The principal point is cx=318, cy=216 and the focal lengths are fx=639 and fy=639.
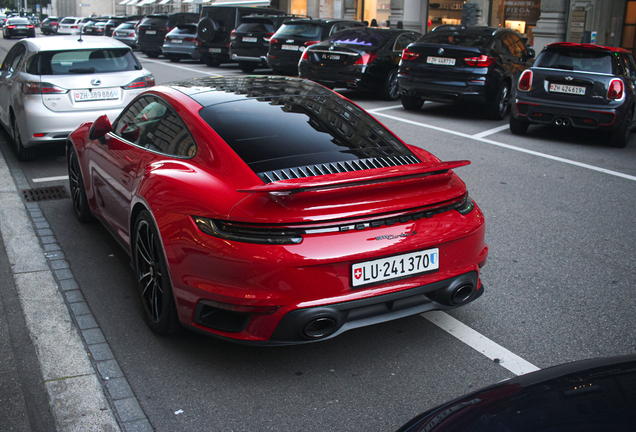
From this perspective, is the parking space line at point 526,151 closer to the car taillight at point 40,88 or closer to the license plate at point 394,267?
the license plate at point 394,267

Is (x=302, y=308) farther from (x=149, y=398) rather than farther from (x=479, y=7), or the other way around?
(x=479, y=7)

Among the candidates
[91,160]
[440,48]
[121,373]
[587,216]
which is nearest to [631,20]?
[440,48]

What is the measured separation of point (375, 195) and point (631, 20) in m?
21.7

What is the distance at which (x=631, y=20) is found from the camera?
21.2 meters

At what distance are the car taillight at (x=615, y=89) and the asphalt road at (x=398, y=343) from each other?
3.50 metres

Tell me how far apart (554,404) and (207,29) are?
22225 mm

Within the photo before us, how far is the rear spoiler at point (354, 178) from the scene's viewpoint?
2918 millimetres

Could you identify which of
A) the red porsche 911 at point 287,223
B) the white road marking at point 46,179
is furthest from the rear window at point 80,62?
the red porsche 911 at point 287,223

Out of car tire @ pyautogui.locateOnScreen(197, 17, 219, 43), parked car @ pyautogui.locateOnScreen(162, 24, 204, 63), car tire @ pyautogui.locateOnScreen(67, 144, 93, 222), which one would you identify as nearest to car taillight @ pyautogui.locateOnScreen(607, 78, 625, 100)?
car tire @ pyautogui.locateOnScreen(67, 144, 93, 222)

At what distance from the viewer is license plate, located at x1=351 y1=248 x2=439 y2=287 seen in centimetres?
300

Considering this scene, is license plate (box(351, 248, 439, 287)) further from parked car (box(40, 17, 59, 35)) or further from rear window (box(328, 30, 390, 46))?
parked car (box(40, 17, 59, 35))

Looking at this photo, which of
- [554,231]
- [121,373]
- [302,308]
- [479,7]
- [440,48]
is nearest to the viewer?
[302,308]

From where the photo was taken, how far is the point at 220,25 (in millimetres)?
22234

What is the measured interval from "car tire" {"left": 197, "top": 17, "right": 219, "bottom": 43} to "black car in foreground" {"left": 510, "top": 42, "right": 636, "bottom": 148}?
14579 mm
